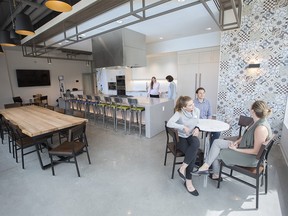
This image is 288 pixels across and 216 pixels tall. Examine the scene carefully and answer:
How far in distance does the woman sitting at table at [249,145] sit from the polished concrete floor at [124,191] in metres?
0.44

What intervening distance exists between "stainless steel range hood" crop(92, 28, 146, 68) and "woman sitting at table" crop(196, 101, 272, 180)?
3490 millimetres

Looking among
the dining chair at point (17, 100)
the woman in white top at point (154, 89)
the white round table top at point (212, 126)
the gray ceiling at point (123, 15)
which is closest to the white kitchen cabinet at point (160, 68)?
the gray ceiling at point (123, 15)

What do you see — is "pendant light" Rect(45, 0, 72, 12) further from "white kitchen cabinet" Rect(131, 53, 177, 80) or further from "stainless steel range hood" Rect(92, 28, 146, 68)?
"white kitchen cabinet" Rect(131, 53, 177, 80)

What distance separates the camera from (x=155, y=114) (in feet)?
13.4

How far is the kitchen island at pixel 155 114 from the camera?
392 cm

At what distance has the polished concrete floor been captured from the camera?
6.02 ft

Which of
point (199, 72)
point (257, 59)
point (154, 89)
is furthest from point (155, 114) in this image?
point (199, 72)

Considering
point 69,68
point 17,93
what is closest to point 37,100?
point 17,93

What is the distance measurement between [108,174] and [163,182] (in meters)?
0.90

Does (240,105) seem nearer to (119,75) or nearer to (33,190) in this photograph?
(33,190)

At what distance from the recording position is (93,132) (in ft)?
15.0

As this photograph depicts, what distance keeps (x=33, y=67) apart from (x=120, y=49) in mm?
5928

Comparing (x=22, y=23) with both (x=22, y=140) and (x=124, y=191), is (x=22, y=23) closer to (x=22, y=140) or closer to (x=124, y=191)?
(x=22, y=140)

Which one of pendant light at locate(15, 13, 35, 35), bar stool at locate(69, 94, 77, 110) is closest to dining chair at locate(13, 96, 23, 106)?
bar stool at locate(69, 94, 77, 110)
